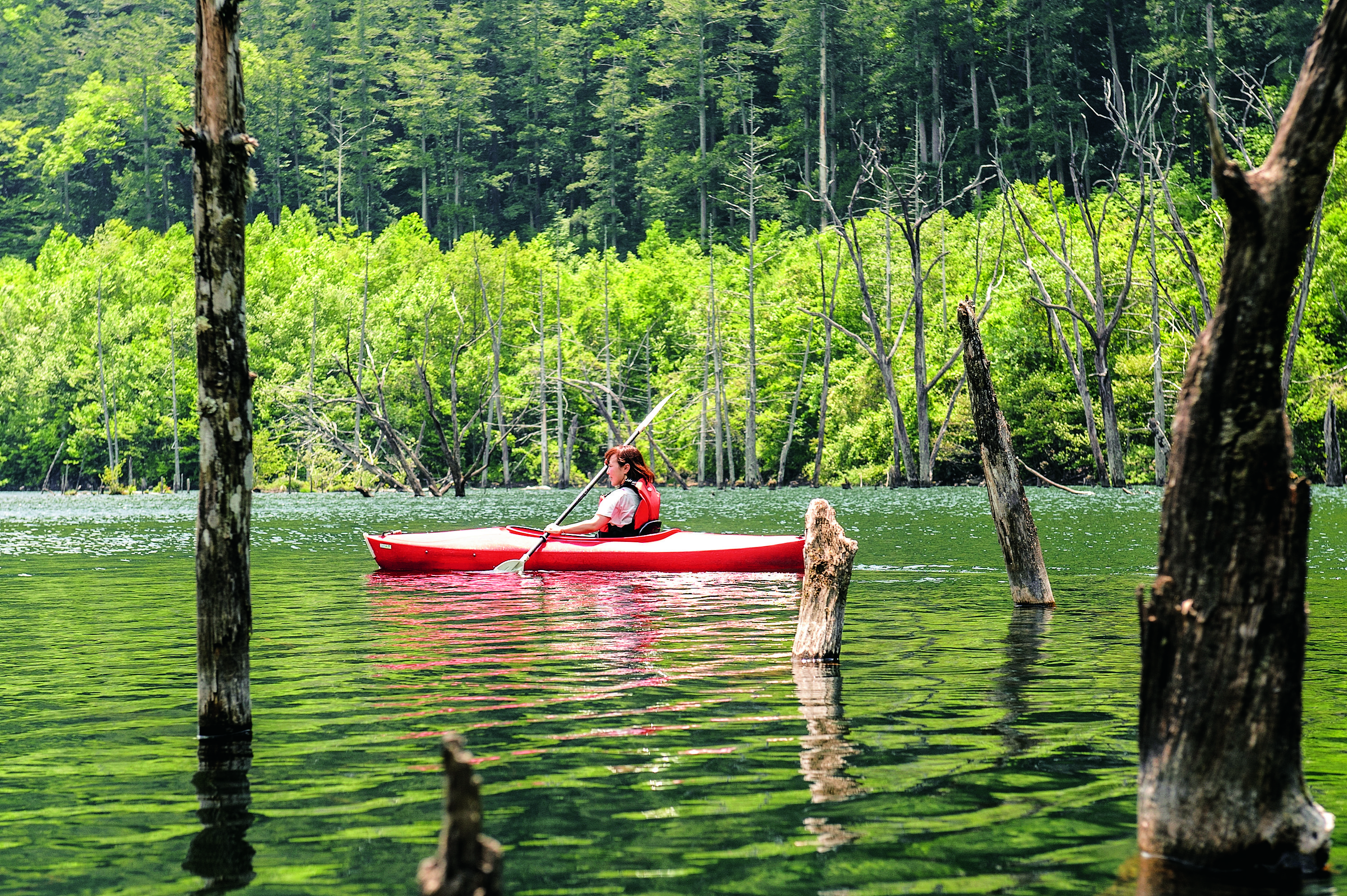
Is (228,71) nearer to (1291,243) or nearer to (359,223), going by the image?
(1291,243)

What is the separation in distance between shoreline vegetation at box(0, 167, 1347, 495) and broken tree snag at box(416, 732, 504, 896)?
4355 centimetres

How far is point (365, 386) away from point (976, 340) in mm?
55914

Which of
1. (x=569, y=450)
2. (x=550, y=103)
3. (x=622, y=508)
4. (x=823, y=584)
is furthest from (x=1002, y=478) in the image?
(x=550, y=103)

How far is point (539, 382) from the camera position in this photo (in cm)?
6359

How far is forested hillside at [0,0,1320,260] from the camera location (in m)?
77.8

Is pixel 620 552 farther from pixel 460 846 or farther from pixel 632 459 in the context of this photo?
pixel 460 846

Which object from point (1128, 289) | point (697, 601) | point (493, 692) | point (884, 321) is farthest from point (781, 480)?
point (493, 692)

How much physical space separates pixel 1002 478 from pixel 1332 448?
33.4 m

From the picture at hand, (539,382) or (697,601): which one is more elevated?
(539,382)

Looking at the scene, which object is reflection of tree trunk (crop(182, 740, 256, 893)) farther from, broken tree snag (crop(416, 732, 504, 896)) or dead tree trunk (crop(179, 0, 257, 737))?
broken tree snag (crop(416, 732, 504, 896))

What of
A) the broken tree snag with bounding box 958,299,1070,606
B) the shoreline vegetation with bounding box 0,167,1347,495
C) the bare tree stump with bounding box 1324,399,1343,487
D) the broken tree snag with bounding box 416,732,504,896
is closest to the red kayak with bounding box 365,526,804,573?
the broken tree snag with bounding box 958,299,1070,606

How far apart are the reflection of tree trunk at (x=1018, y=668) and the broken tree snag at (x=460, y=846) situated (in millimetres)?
4154

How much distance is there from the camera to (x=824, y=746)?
23.2ft

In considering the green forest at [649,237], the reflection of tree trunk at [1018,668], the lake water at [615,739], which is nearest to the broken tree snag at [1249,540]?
the lake water at [615,739]
